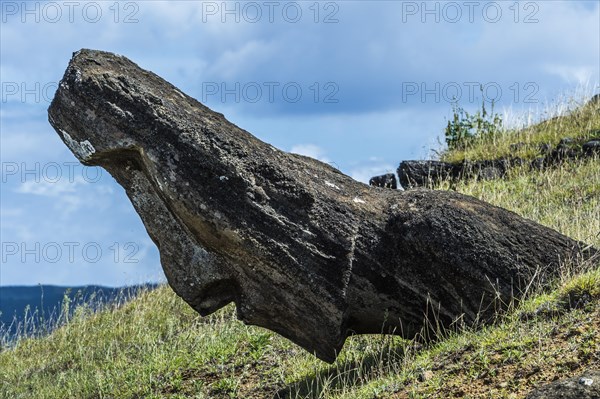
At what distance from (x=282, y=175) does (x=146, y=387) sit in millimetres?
4199

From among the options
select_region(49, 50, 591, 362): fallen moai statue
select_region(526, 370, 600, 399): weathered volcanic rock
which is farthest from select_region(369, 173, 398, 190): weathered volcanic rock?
select_region(526, 370, 600, 399): weathered volcanic rock

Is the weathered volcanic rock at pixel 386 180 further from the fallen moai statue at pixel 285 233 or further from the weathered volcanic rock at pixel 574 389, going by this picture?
the weathered volcanic rock at pixel 574 389

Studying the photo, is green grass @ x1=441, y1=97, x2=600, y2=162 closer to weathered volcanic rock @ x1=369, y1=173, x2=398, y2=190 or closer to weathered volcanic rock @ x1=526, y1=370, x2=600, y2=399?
weathered volcanic rock @ x1=369, y1=173, x2=398, y2=190

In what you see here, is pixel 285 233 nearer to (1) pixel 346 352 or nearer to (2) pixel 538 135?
(1) pixel 346 352

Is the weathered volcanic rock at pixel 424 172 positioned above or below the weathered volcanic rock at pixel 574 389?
above

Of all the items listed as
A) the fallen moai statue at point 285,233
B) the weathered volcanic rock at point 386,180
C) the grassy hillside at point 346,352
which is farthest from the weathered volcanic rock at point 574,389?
the weathered volcanic rock at point 386,180

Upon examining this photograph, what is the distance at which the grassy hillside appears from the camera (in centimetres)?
→ 911

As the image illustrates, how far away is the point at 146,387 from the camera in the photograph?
1336cm

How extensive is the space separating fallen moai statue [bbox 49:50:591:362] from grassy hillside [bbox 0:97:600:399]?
468 millimetres

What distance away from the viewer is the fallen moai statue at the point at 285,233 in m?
10.8

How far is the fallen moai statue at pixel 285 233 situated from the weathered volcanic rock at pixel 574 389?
118 inches

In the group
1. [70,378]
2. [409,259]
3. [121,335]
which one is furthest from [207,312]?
[121,335]

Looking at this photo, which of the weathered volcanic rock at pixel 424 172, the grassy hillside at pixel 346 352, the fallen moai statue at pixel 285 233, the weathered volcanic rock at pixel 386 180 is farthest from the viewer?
the weathered volcanic rock at pixel 424 172

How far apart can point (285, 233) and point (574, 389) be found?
13.5ft
